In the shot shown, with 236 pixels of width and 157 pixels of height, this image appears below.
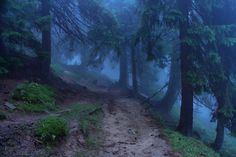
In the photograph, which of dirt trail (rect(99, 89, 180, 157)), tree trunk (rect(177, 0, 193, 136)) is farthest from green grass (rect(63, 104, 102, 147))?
tree trunk (rect(177, 0, 193, 136))

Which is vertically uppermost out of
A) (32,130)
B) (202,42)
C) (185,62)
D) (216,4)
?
(216,4)

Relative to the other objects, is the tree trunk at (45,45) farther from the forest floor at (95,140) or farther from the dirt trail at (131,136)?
the dirt trail at (131,136)

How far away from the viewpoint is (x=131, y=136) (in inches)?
516

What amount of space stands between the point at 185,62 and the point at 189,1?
126 inches

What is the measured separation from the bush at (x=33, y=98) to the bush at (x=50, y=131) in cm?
321

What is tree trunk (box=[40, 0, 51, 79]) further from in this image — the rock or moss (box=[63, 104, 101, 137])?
the rock

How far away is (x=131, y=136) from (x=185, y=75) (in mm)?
4606

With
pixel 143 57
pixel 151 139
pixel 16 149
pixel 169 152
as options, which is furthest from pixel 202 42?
pixel 143 57

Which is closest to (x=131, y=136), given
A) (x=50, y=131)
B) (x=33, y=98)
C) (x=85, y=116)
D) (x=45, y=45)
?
(x=85, y=116)

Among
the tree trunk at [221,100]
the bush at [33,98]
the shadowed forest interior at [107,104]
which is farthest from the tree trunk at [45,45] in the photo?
the tree trunk at [221,100]

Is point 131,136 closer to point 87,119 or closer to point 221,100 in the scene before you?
point 87,119

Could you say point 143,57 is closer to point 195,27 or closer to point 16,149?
point 195,27

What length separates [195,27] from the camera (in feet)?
51.2

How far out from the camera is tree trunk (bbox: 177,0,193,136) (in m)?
16.2
